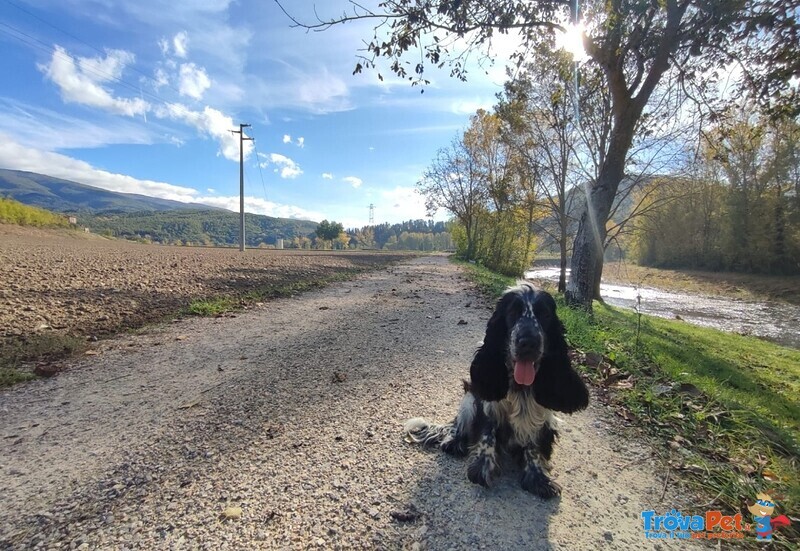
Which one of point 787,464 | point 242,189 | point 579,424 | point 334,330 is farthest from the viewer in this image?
point 242,189

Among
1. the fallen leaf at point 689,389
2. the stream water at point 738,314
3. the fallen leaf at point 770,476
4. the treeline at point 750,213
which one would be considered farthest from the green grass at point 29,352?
the treeline at point 750,213

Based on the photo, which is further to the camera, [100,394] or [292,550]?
[100,394]

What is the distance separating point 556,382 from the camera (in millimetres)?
3043

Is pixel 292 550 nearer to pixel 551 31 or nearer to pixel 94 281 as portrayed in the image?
pixel 94 281

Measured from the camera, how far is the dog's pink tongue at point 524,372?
2822mm

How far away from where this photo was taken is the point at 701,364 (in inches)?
290

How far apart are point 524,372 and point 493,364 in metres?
0.28

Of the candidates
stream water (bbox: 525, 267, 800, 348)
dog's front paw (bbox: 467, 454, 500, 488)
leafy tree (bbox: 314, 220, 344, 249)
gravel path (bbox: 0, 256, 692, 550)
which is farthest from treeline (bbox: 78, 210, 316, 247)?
dog's front paw (bbox: 467, 454, 500, 488)

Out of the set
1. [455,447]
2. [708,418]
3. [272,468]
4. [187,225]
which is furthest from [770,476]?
[187,225]

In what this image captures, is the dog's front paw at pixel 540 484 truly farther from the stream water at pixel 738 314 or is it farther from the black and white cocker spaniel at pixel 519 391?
the stream water at pixel 738 314

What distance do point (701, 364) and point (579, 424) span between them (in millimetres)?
5332

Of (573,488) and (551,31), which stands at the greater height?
(551,31)

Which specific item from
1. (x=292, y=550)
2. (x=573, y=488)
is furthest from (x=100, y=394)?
(x=573, y=488)

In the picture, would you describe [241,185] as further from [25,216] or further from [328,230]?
[328,230]
